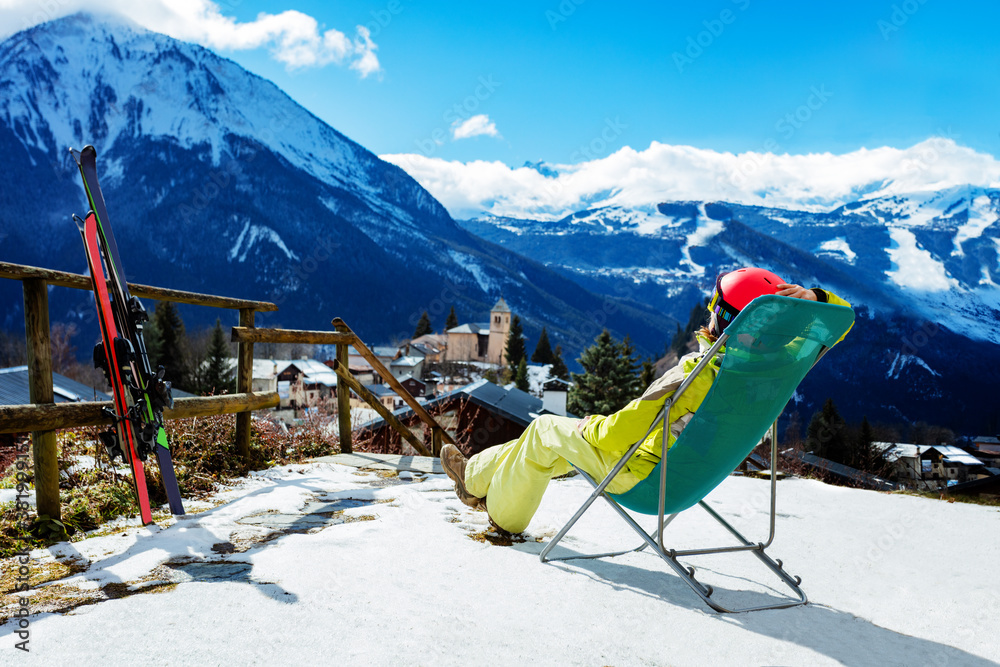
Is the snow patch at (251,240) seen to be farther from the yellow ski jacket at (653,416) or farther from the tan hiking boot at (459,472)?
the yellow ski jacket at (653,416)

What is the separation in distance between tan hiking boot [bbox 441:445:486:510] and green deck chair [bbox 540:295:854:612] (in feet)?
2.88

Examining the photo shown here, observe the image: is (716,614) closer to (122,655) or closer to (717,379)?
(717,379)

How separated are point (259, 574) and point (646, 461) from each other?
155 centimetres

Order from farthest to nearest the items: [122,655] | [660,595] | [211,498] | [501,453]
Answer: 1. [211,498]
2. [501,453]
3. [660,595]
4. [122,655]

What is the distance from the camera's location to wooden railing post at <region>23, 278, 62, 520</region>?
9.16 ft

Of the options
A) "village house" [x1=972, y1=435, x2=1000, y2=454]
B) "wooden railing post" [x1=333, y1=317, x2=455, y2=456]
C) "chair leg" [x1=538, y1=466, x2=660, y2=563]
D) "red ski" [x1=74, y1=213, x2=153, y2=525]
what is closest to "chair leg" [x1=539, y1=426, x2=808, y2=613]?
"chair leg" [x1=538, y1=466, x2=660, y2=563]

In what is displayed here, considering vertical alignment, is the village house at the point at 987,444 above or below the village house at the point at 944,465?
below

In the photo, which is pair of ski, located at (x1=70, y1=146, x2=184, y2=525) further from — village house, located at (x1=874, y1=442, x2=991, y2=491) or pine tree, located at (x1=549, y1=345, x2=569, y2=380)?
pine tree, located at (x1=549, y1=345, x2=569, y2=380)

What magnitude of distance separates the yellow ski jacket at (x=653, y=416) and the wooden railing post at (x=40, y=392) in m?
2.45

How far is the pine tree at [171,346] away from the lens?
46.3 meters

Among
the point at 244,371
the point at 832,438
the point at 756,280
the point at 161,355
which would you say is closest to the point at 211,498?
the point at 244,371

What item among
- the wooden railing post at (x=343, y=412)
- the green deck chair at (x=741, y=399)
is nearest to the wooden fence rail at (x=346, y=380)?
the wooden railing post at (x=343, y=412)

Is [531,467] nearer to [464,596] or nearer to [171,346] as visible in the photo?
[464,596]

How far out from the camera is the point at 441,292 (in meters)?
178
